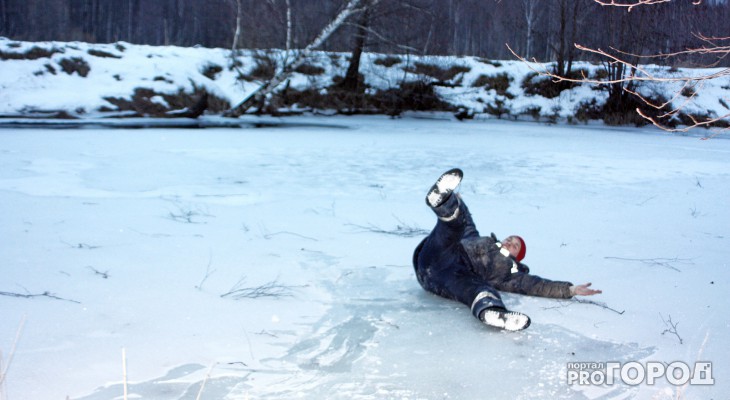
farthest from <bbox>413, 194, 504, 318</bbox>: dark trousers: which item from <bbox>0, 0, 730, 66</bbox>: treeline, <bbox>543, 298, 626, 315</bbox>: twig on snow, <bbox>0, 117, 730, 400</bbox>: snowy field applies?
<bbox>0, 0, 730, 66</bbox>: treeline

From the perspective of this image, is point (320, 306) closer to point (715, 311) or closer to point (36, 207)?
point (715, 311)

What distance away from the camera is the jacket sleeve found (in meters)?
3.83

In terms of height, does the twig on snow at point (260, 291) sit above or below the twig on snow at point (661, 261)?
below

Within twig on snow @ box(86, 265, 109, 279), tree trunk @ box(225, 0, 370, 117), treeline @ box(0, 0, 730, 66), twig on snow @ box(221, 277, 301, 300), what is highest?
treeline @ box(0, 0, 730, 66)

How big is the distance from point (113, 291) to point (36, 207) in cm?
258

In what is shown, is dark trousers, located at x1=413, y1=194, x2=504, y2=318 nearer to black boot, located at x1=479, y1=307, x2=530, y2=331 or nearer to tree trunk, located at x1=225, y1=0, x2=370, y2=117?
black boot, located at x1=479, y1=307, x2=530, y2=331

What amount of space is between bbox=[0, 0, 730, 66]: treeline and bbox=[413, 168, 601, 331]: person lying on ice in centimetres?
157

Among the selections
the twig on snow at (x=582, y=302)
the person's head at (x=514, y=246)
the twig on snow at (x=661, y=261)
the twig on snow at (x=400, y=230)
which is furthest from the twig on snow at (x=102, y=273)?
the twig on snow at (x=661, y=261)

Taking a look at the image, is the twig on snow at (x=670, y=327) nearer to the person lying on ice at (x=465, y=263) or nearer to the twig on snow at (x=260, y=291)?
the person lying on ice at (x=465, y=263)

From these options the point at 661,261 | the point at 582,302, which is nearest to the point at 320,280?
the point at 582,302

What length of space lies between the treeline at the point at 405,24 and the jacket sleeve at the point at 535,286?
1.55 meters

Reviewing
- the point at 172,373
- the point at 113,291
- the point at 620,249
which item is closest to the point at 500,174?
the point at 620,249

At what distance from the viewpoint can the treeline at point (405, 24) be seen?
53.5 feet

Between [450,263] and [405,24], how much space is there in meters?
13.0
